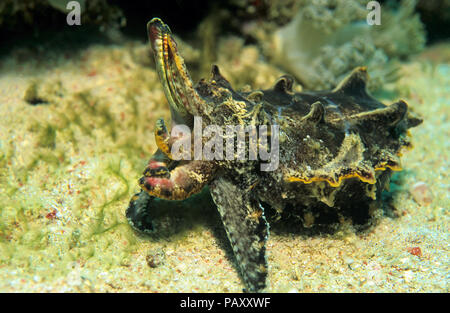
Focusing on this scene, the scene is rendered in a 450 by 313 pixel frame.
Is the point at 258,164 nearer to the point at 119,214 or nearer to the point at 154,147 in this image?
A: the point at 119,214

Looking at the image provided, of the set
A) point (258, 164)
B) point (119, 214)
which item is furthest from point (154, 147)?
point (258, 164)

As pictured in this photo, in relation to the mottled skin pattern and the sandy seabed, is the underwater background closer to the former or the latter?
the sandy seabed

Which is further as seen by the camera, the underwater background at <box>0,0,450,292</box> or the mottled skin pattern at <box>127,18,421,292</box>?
the underwater background at <box>0,0,450,292</box>

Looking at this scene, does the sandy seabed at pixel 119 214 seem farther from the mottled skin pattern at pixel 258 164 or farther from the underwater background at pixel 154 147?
the mottled skin pattern at pixel 258 164

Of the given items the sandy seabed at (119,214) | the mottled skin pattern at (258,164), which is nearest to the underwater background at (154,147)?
the sandy seabed at (119,214)

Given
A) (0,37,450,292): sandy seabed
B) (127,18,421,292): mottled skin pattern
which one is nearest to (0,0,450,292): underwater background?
(0,37,450,292): sandy seabed

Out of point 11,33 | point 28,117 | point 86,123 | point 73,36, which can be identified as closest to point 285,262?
point 86,123
